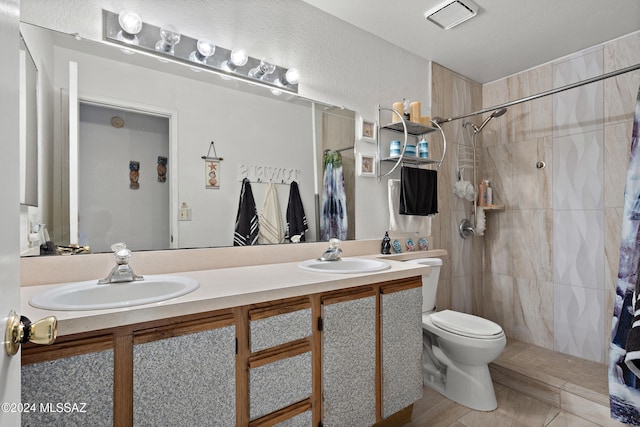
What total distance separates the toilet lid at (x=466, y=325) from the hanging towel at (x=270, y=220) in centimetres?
116

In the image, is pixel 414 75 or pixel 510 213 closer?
pixel 414 75

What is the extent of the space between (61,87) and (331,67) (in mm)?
1425

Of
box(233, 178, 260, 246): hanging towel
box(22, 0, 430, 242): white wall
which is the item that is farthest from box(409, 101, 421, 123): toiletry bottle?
box(233, 178, 260, 246): hanging towel

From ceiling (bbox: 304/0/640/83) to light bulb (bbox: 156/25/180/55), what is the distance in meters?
0.87

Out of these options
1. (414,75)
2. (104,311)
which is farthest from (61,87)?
(414,75)

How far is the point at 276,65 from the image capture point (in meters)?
1.81

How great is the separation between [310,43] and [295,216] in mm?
1074

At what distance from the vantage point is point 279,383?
1.16 m

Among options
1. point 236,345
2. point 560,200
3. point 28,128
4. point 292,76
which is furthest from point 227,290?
point 560,200

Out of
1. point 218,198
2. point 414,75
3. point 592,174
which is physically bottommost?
point 218,198

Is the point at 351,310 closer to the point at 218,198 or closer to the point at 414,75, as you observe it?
the point at 218,198

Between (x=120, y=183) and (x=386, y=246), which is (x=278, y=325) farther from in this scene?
(x=386, y=246)

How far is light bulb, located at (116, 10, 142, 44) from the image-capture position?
53.0 inches

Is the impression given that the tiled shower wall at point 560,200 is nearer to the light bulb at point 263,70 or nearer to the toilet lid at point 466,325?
the toilet lid at point 466,325
